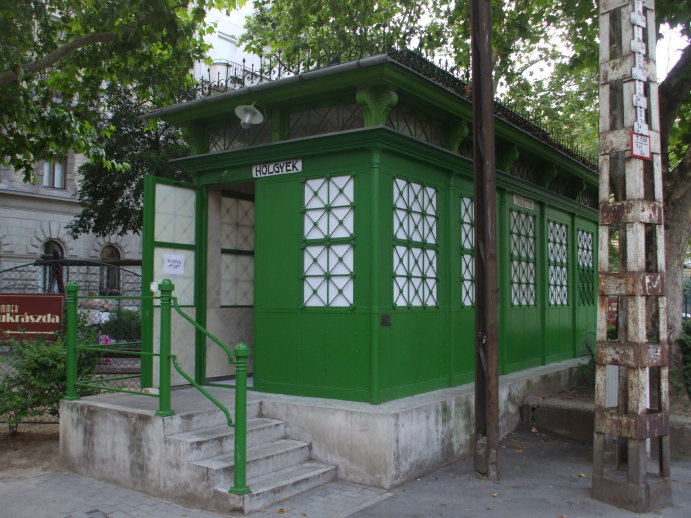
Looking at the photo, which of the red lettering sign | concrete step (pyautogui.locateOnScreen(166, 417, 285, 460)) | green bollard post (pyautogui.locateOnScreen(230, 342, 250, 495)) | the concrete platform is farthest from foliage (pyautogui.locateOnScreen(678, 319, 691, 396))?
Result: the red lettering sign

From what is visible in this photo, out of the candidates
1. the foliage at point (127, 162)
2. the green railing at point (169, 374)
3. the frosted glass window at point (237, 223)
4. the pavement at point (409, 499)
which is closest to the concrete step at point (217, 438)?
the green railing at point (169, 374)

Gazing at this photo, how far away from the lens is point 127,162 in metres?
19.8

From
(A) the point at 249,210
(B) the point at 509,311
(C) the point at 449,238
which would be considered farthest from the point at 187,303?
(B) the point at 509,311

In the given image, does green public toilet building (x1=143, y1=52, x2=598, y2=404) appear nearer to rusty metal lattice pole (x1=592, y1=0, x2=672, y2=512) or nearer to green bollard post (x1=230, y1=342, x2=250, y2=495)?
green bollard post (x1=230, y1=342, x2=250, y2=495)

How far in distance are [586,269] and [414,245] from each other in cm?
706

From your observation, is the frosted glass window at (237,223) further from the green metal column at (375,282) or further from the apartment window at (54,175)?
the apartment window at (54,175)

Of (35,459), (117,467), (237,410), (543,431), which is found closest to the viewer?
(237,410)

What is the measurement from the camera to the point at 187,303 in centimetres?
827

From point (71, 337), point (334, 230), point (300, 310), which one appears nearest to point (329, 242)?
point (334, 230)

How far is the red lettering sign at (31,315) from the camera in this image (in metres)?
8.47

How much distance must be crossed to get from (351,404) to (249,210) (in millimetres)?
3616

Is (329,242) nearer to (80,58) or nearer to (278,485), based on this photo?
(278,485)

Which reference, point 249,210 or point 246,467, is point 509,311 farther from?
point 246,467

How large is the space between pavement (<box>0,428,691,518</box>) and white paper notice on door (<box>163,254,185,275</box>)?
2.56 m
